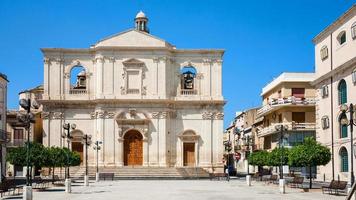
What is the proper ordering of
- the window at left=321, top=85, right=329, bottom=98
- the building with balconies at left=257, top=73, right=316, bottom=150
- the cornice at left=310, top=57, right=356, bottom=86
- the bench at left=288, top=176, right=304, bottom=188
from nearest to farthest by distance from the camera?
the bench at left=288, top=176, right=304, bottom=188 < the cornice at left=310, top=57, right=356, bottom=86 < the window at left=321, top=85, right=329, bottom=98 < the building with balconies at left=257, top=73, right=316, bottom=150

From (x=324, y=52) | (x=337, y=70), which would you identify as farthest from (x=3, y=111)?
(x=337, y=70)

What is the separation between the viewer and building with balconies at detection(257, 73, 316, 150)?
63688mm

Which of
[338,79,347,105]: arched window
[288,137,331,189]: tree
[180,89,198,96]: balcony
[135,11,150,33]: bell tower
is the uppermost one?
[135,11,150,33]: bell tower

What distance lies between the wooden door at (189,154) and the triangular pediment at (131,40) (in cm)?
1028

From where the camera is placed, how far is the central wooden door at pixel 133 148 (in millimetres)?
62594

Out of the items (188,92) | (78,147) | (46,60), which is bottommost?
(78,147)

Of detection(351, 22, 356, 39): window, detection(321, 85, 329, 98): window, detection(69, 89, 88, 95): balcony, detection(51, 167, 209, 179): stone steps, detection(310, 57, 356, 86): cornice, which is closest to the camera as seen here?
detection(310, 57, 356, 86): cornice

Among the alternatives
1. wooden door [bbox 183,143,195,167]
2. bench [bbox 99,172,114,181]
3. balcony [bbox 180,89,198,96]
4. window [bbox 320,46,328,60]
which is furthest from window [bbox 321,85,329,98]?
bench [bbox 99,172,114,181]

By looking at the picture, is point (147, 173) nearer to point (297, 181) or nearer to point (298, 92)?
point (298, 92)

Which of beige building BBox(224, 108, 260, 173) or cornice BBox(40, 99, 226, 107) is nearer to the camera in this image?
cornice BBox(40, 99, 226, 107)

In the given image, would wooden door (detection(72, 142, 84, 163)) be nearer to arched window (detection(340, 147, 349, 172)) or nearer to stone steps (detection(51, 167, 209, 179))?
stone steps (detection(51, 167, 209, 179))

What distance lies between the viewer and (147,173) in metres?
58.3

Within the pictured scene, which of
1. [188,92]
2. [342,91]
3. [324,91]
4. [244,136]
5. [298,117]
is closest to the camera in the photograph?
[342,91]

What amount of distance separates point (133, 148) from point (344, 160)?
24033 millimetres
